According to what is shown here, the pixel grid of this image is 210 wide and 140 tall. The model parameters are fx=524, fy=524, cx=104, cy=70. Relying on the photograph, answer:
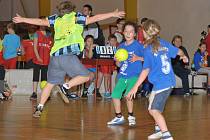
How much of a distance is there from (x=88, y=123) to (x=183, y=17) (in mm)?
11323

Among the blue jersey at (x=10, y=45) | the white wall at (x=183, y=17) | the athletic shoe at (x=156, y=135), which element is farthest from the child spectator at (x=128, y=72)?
the white wall at (x=183, y=17)

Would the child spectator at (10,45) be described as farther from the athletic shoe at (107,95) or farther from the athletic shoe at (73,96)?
the athletic shoe at (107,95)

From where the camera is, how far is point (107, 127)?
705cm

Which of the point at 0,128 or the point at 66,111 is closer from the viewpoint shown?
the point at 0,128

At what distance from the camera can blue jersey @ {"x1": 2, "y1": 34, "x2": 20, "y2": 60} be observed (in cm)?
1289

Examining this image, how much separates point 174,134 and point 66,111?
3.27 m

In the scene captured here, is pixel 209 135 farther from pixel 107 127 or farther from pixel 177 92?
pixel 177 92

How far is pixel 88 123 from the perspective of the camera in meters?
7.47

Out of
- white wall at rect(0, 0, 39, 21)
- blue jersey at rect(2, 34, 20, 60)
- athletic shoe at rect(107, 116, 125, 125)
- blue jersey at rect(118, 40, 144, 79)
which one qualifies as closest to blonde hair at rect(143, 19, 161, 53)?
blue jersey at rect(118, 40, 144, 79)

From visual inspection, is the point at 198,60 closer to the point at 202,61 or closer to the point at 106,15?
the point at 202,61

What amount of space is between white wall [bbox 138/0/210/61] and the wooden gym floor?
24.9 ft

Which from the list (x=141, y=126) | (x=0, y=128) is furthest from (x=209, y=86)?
(x=0, y=128)

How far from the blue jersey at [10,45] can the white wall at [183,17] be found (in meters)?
7.01

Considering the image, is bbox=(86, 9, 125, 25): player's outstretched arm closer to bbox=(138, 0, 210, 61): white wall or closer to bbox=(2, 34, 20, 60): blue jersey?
bbox=(2, 34, 20, 60): blue jersey
